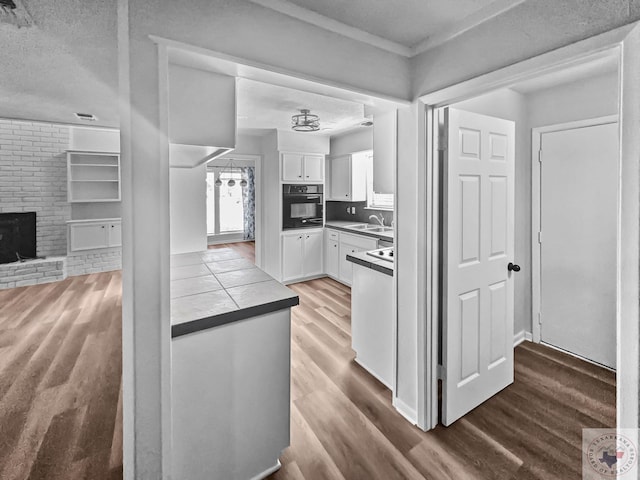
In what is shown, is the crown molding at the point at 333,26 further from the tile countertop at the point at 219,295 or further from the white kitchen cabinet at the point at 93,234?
the white kitchen cabinet at the point at 93,234

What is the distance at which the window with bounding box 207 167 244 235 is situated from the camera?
29.5ft

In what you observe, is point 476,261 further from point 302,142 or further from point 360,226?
point 302,142

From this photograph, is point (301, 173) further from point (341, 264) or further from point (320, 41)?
point (320, 41)

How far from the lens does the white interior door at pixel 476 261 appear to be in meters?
1.98

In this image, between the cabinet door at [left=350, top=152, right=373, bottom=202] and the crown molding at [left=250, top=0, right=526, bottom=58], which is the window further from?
the crown molding at [left=250, top=0, right=526, bottom=58]

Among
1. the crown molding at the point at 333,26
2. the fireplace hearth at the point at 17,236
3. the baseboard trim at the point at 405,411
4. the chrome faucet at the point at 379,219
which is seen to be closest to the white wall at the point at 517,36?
the crown molding at the point at 333,26

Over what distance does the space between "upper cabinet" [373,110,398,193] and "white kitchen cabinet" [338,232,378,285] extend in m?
2.00

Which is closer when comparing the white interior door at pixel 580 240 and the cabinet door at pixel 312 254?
the white interior door at pixel 580 240

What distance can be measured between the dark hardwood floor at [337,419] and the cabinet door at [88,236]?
101 inches

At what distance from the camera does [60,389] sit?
2.38 m

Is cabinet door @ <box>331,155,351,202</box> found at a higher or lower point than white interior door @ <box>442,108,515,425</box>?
higher

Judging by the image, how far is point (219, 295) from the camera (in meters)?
1.74

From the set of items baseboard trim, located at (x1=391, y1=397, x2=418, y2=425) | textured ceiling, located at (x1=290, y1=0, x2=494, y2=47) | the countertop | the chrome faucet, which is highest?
textured ceiling, located at (x1=290, y1=0, x2=494, y2=47)

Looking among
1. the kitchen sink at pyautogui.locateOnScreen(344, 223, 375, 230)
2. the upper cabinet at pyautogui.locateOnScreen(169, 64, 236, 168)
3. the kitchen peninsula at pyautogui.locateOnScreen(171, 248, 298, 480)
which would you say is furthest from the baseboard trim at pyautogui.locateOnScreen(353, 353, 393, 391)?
the kitchen sink at pyautogui.locateOnScreen(344, 223, 375, 230)
